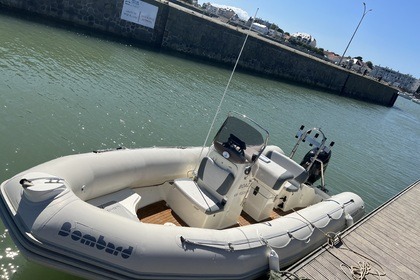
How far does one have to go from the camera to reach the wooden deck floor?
4.70m

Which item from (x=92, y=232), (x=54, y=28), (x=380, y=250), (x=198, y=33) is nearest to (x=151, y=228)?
(x=92, y=232)

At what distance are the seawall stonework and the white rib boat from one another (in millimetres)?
15974

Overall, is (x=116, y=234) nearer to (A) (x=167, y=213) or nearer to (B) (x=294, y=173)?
(A) (x=167, y=213)

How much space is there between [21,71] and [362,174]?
11.4m

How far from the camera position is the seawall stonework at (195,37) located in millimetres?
18078

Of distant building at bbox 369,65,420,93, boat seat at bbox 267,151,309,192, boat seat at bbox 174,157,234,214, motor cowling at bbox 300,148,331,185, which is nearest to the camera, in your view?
boat seat at bbox 174,157,234,214

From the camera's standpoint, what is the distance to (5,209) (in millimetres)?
3260

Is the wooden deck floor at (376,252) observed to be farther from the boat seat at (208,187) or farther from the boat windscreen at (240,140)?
the boat windscreen at (240,140)

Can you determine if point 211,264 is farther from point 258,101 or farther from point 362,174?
point 258,101

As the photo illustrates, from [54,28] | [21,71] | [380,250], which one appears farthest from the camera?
[54,28]

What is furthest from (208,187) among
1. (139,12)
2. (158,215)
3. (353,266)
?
(139,12)

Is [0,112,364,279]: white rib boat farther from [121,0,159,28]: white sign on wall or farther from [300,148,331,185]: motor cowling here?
[121,0,159,28]: white sign on wall

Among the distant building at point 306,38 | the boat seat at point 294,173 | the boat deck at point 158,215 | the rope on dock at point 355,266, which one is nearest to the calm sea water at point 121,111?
the boat deck at point 158,215

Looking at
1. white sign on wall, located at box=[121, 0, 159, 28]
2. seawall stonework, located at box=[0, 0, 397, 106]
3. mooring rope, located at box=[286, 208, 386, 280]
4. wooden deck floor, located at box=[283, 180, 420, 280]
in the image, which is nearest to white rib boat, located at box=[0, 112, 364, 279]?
mooring rope, located at box=[286, 208, 386, 280]
